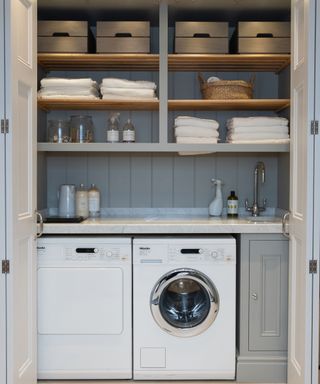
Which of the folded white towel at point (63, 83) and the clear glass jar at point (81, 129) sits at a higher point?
the folded white towel at point (63, 83)

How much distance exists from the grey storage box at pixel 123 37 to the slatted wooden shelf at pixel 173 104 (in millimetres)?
360

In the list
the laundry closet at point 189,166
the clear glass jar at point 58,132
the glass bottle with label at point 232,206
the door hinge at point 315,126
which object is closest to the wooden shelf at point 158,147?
the laundry closet at point 189,166

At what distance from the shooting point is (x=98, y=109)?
3.54m

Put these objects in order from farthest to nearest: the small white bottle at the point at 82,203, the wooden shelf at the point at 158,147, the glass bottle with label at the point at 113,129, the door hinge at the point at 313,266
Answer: the small white bottle at the point at 82,203, the glass bottle with label at the point at 113,129, the wooden shelf at the point at 158,147, the door hinge at the point at 313,266

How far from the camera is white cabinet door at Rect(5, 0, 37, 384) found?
7.44ft

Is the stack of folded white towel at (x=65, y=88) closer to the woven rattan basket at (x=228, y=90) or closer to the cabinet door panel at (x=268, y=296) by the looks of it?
the woven rattan basket at (x=228, y=90)

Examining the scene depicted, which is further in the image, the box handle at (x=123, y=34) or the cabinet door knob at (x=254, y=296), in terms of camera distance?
the box handle at (x=123, y=34)

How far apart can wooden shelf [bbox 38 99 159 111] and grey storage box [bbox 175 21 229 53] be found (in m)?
0.44

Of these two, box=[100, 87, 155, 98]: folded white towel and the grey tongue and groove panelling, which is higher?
box=[100, 87, 155, 98]: folded white towel

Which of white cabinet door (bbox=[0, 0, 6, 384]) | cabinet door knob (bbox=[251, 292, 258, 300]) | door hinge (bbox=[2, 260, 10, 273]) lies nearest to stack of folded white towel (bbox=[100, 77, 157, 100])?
white cabinet door (bbox=[0, 0, 6, 384])

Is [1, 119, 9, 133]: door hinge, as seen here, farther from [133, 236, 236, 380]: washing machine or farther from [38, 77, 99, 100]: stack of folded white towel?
[133, 236, 236, 380]: washing machine

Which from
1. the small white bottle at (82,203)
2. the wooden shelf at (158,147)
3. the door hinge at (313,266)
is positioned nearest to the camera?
the door hinge at (313,266)

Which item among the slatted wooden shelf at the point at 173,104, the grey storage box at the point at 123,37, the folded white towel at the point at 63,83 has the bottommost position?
the slatted wooden shelf at the point at 173,104

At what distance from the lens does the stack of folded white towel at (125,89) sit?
310 centimetres
